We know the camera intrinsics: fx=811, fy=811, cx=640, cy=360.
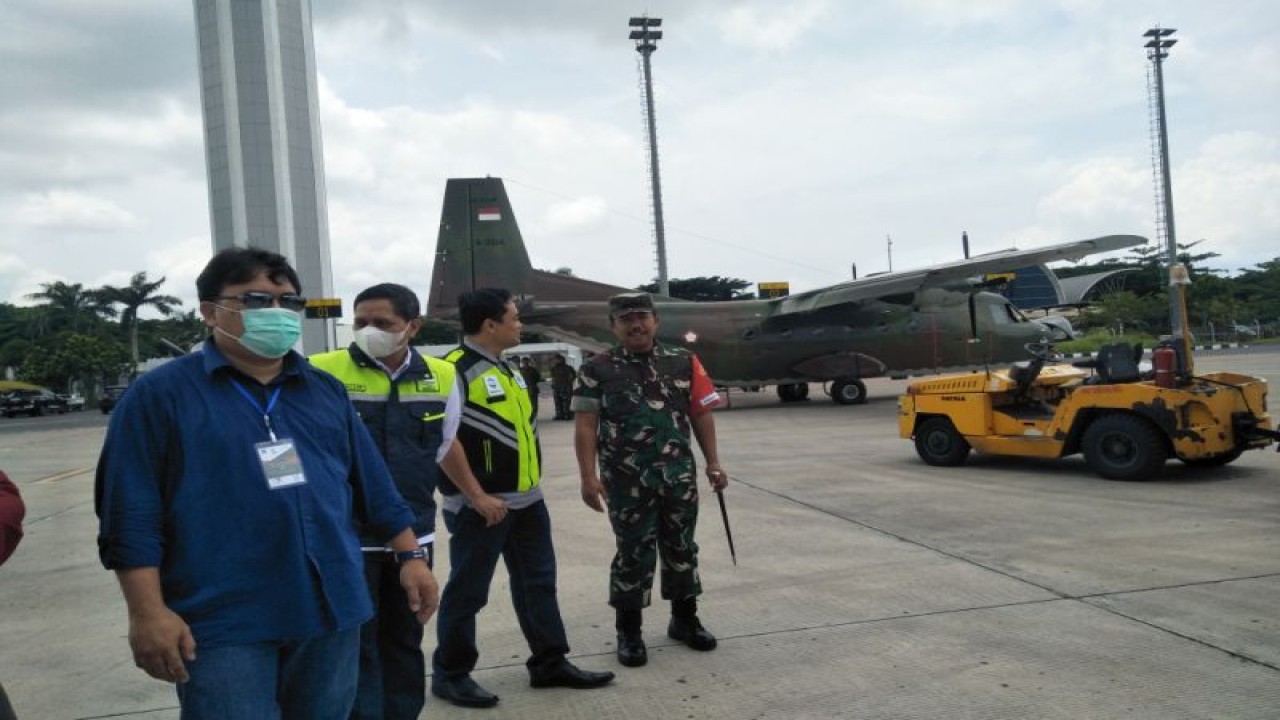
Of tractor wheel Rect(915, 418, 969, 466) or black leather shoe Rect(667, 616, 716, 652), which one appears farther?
tractor wheel Rect(915, 418, 969, 466)

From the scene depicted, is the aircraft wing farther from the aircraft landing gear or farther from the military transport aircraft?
the aircraft landing gear

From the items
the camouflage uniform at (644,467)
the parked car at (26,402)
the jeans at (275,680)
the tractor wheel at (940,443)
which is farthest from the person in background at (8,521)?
the parked car at (26,402)

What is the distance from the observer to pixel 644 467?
3963 mm

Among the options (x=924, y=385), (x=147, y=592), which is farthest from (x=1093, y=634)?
(x=924, y=385)

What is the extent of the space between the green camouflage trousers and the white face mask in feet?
4.42

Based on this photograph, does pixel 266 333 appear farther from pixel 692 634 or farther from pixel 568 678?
pixel 692 634

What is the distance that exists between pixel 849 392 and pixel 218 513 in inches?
703

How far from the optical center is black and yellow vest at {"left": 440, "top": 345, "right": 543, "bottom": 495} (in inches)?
141

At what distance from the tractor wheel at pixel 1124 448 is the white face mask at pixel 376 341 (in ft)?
24.2

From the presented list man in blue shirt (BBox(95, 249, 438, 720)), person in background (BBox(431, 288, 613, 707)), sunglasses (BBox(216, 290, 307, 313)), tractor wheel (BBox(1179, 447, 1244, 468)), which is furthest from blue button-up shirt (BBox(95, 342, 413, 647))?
tractor wheel (BBox(1179, 447, 1244, 468))

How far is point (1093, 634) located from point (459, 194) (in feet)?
54.9

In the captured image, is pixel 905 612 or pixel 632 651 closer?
pixel 632 651

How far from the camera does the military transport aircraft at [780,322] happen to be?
18.2 meters

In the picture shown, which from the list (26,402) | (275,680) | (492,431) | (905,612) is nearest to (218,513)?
(275,680)
